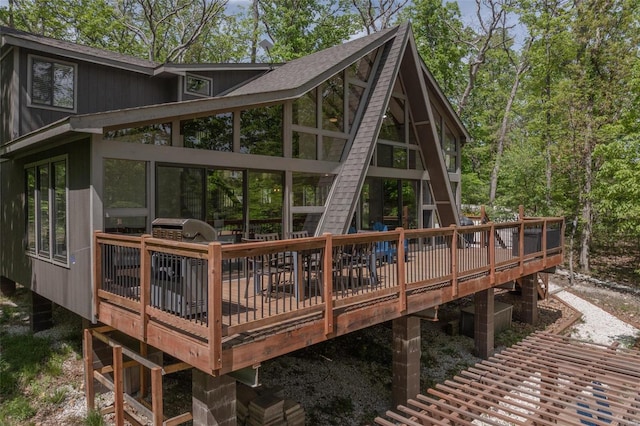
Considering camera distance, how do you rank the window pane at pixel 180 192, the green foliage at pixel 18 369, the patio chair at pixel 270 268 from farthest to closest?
the window pane at pixel 180 192 → the green foliage at pixel 18 369 → the patio chair at pixel 270 268

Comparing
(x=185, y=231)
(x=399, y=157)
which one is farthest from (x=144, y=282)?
(x=399, y=157)

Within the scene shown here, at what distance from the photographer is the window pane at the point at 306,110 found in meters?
9.90

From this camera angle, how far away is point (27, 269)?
9172 millimetres

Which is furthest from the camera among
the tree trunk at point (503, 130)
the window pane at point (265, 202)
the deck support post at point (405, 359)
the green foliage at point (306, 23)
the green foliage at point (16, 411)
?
the green foliage at point (306, 23)

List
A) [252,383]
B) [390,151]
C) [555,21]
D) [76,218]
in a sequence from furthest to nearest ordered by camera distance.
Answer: [555,21], [390,151], [76,218], [252,383]

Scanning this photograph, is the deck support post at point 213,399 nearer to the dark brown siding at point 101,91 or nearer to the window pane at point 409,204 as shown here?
the dark brown siding at point 101,91

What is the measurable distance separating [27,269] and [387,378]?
831 cm

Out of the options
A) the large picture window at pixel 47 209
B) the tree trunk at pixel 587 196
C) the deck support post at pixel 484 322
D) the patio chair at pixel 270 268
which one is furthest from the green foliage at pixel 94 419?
the tree trunk at pixel 587 196

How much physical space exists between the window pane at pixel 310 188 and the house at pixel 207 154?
32 mm

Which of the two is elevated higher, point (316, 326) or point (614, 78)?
point (614, 78)

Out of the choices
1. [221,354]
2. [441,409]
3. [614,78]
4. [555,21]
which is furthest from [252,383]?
[555,21]

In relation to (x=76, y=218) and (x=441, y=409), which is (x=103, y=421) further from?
(x=441, y=409)

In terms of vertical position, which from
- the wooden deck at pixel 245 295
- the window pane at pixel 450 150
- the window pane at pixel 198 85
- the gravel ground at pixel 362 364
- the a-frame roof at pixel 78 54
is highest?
the a-frame roof at pixel 78 54

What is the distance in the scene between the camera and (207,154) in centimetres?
824
